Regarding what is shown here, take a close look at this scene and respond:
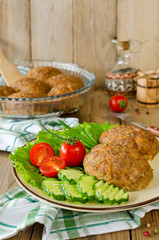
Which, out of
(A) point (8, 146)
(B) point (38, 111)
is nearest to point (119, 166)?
(A) point (8, 146)

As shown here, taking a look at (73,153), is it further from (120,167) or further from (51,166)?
(120,167)

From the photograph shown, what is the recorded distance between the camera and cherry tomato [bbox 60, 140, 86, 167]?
1561mm

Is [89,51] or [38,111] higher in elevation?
[89,51]

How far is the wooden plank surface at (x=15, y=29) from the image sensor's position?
3.09 metres

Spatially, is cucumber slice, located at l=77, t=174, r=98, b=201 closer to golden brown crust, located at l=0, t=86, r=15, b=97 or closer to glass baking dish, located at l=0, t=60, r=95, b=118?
glass baking dish, located at l=0, t=60, r=95, b=118

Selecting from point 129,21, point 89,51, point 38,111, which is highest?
point 129,21

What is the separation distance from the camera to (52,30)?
123 inches

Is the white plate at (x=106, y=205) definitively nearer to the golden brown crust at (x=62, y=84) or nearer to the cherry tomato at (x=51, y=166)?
the cherry tomato at (x=51, y=166)

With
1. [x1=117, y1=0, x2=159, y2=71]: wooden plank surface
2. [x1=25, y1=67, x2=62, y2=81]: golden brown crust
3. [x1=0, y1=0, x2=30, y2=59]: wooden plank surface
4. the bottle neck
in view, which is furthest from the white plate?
[x1=0, y1=0, x2=30, y2=59]: wooden plank surface

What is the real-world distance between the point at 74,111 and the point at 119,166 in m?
1.20

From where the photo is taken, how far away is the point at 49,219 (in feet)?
4.15

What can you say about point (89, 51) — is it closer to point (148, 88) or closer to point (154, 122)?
point (148, 88)

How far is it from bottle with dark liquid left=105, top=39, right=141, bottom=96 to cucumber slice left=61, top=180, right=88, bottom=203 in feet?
5.34

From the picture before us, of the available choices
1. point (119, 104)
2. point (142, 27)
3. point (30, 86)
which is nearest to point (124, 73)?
point (119, 104)
